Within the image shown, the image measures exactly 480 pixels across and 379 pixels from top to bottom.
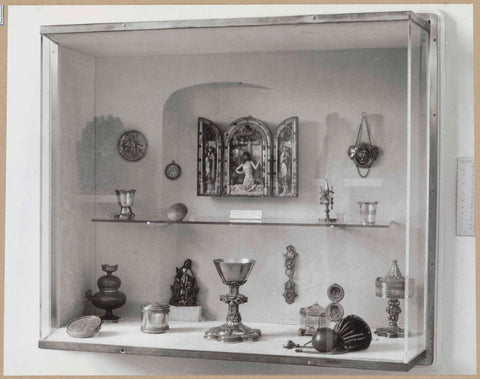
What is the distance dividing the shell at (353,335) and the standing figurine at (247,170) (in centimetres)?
86

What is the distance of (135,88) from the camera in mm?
4574

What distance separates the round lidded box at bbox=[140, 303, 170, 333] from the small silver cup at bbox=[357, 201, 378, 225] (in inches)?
42.9

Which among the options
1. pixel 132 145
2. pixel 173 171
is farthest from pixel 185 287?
pixel 132 145

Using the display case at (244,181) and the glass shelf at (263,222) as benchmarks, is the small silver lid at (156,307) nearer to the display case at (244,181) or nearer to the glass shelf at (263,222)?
the display case at (244,181)

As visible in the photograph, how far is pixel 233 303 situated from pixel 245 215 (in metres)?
0.45

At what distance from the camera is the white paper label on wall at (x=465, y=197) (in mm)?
4188

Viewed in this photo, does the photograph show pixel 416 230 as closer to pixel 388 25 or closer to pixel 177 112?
pixel 388 25

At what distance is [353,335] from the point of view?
4.10 m

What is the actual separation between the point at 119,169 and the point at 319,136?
3.53 feet

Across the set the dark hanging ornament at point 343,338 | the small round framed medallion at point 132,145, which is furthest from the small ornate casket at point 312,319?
the small round framed medallion at point 132,145

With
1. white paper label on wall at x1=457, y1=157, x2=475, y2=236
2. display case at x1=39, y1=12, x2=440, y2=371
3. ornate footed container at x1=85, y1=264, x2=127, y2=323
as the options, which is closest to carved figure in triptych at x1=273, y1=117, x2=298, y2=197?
display case at x1=39, y1=12, x2=440, y2=371

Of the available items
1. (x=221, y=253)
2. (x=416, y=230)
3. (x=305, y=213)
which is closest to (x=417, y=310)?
(x=416, y=230)

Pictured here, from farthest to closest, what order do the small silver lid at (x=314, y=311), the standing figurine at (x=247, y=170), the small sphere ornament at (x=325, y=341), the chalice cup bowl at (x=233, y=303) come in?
the standing figurine at (x=247, y=170), the small silver lid at (x=314, y=311), the chalice cup bowl at (x=233, y=303), the small sphere ornament at (x=325, y=341)

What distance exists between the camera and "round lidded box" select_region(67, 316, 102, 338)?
434cm
